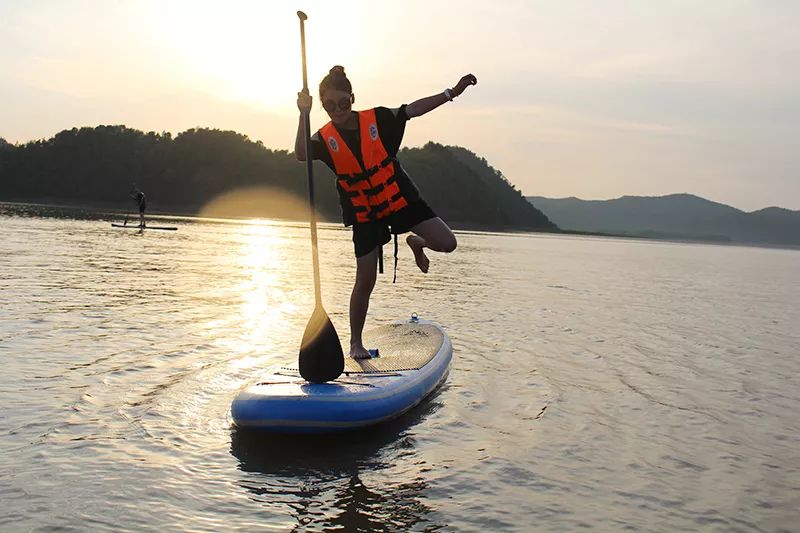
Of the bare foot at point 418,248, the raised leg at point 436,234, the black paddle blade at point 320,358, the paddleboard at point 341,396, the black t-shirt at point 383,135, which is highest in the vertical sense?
the black t-shirt at point 383,135

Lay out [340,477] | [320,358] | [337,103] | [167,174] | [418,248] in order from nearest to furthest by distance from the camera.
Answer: [340,477]
[320,358]
[337,103]
[418,248]
[167,174]

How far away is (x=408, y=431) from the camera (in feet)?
19.1

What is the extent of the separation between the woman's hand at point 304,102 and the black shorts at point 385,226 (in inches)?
51.5

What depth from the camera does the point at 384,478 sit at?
15.5ft

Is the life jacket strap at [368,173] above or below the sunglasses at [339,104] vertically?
below

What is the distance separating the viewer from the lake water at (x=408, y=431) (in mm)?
4195

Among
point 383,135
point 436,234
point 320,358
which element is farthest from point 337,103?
point 320,358

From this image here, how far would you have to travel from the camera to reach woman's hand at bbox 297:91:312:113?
646cm

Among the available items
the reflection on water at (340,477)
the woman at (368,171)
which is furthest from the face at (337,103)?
the reflection on water at (340,477)

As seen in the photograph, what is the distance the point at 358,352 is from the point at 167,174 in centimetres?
12079

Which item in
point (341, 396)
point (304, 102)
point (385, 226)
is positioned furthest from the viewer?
point (385, 226)

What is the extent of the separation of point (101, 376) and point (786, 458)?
625cm

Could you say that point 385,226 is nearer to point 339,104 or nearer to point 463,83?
point 339,104

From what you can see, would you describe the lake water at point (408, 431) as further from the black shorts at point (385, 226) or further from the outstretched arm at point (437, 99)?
the outstretched arm at point (437, 99)
